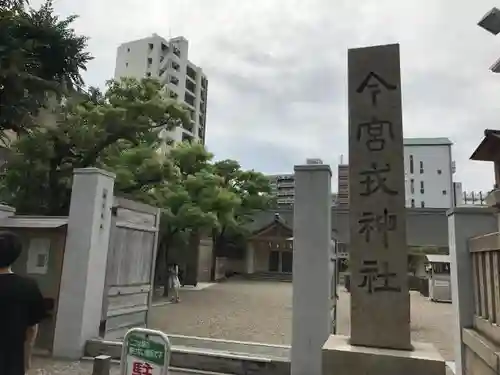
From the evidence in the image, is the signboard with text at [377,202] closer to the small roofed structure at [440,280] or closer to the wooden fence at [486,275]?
the wooden fence at [486,275]

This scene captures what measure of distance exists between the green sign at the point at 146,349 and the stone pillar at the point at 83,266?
302cm

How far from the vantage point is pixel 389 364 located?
10.5 ft

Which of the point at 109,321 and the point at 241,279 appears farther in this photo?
the point at 241,279

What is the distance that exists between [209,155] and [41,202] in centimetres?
814

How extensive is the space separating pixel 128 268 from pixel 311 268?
11.4 feet

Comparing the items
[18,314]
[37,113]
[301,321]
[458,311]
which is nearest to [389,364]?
[458,311]

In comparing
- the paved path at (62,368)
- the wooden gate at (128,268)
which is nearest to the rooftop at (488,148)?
the paved path at (62,368)

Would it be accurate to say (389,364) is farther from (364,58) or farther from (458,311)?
(364,58)

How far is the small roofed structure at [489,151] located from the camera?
698cm

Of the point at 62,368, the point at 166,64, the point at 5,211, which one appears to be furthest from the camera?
the point at 166,64

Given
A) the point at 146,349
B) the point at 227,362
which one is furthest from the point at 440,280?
the point at 146,349

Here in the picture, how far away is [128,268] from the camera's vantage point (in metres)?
7.30

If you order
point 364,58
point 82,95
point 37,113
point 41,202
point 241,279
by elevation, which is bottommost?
point 241,279

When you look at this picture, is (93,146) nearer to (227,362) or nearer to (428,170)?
(227,362)
